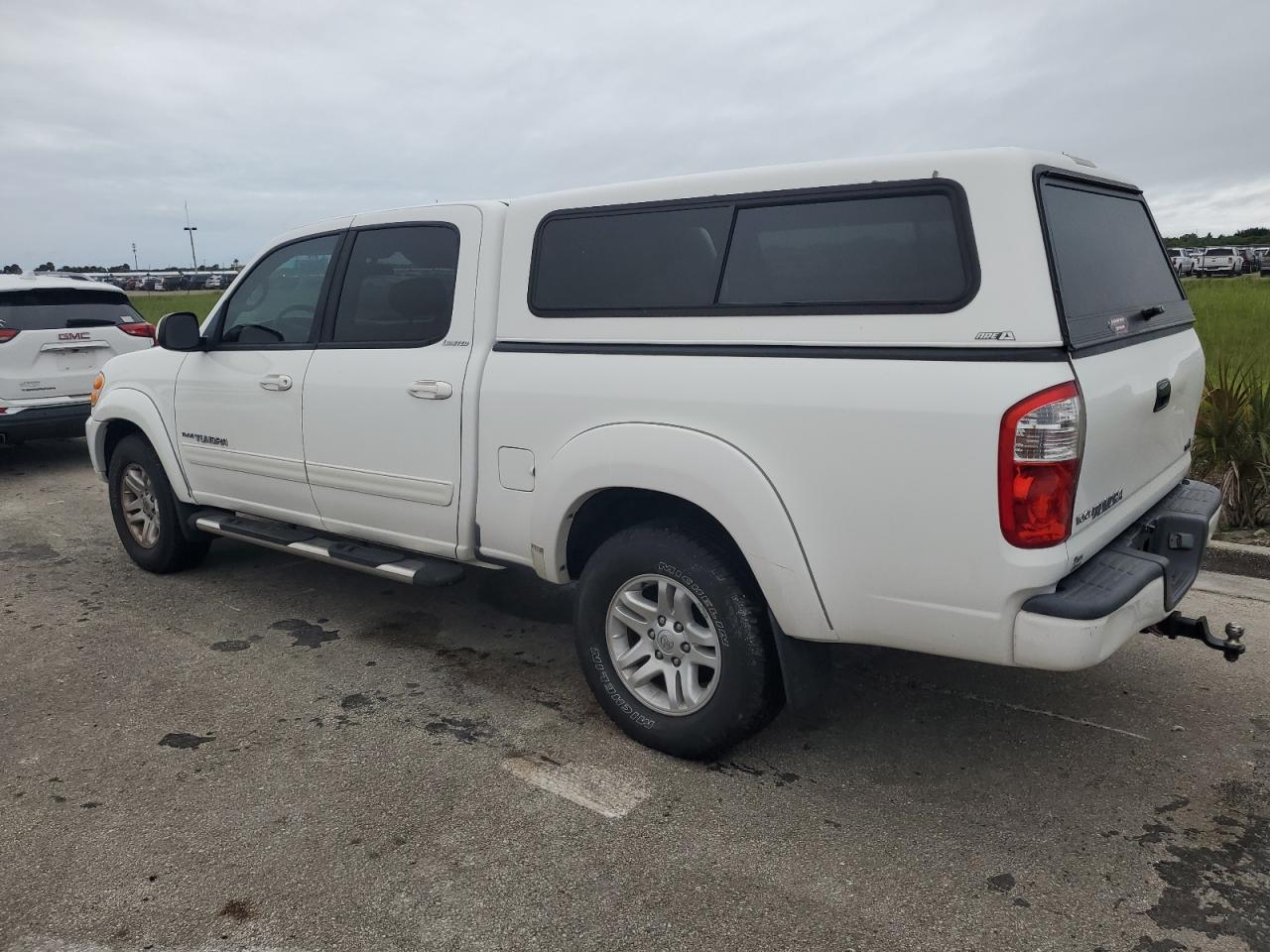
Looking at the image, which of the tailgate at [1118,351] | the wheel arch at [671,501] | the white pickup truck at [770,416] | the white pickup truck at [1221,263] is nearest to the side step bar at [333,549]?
the white pickup truck at [770,416]

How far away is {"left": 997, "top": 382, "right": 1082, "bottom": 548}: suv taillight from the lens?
2.60m

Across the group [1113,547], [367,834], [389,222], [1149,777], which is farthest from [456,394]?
[1149,777]

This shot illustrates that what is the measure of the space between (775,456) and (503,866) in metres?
1.44

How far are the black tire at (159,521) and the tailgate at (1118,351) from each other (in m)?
4.62

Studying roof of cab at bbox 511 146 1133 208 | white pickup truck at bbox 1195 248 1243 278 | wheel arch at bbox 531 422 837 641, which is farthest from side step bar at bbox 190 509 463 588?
white pickup truck at bbox 1195 248 1243 278

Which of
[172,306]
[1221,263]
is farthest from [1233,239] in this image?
[172,306]

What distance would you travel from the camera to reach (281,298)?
4.91m

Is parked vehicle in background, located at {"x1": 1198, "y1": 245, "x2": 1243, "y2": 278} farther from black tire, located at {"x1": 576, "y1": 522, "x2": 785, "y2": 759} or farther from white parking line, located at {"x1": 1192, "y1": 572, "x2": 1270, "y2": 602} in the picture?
black tire, located at {"x1": 576, "y1": 522, "x2": 785, "y2": 759}

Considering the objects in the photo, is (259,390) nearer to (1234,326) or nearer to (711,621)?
(711,621)

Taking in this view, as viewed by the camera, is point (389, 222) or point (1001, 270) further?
point (389, 222)

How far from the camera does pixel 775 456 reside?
3.02 meters

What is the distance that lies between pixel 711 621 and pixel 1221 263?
4656cm

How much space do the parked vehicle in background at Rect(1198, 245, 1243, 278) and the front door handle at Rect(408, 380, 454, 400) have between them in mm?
43863

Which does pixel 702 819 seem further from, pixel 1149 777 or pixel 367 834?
pixel 1149 777
